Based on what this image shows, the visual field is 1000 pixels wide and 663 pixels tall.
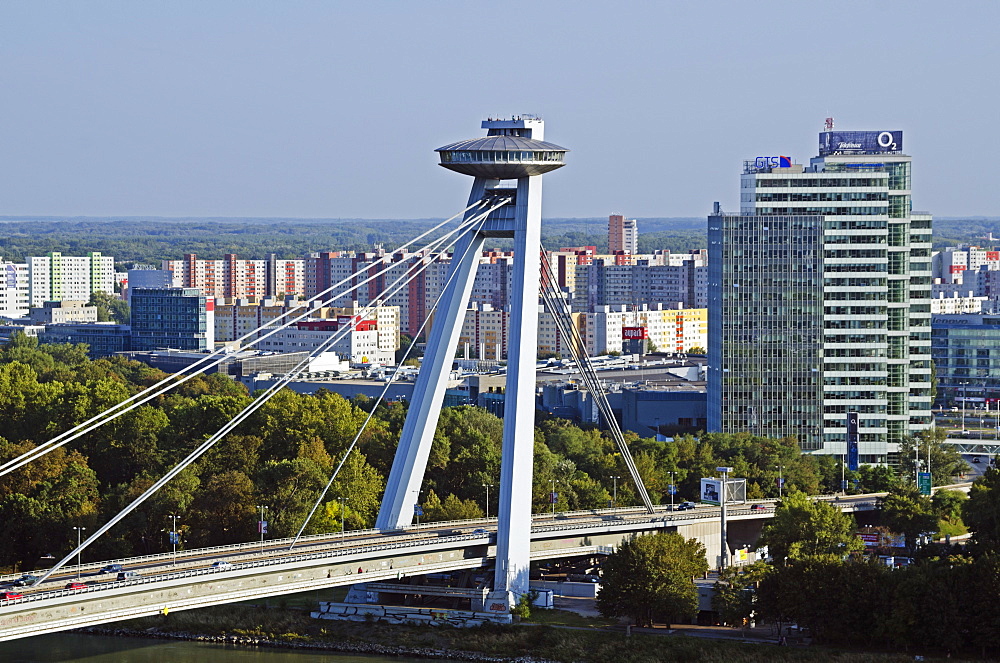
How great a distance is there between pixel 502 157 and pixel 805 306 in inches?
859

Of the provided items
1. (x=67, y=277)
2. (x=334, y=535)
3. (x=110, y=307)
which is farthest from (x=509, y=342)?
(x=67, y=277)

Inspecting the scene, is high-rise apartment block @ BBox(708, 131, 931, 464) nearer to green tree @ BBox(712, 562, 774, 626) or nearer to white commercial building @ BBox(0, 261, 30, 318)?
green tree @ BBox(712, 562, 774, 626)

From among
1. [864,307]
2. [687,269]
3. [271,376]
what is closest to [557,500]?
[864,307]

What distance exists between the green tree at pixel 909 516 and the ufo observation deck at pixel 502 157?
1366 centimetres

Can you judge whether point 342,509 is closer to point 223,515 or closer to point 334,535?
point 223,515

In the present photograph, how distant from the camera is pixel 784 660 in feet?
105

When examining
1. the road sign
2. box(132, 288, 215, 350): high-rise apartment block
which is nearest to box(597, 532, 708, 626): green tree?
the road sign

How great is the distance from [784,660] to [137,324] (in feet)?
227

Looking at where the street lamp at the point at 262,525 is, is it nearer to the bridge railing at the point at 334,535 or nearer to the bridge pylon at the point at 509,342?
the bridge railing at the point at 334,535

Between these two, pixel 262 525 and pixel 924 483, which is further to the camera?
pixel 924 483

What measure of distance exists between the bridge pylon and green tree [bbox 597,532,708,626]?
1728 mm

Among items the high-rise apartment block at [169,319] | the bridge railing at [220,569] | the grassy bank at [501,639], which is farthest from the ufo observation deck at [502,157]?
the high-rise apartment block at [169,319]

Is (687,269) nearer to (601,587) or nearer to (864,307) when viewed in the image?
(864,307)

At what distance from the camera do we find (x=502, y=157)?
3475 cm
